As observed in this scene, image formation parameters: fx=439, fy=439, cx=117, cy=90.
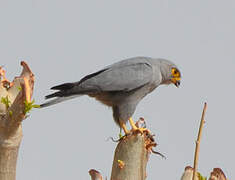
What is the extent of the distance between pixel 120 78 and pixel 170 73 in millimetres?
1306

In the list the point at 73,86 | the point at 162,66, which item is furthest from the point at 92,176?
the point at 162,66

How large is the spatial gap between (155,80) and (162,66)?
0.56 metres

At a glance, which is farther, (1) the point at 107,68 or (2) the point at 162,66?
(2) the point at 162,66

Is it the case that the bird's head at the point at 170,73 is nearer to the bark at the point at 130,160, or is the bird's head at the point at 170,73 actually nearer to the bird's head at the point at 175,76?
the bird's head at the point at 175,76

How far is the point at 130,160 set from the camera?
147 inches

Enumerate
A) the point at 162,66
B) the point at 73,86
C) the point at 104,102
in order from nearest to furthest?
the point at 73,86 < the point at 104,102 < the point at 162,66

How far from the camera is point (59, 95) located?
5965 millimetres

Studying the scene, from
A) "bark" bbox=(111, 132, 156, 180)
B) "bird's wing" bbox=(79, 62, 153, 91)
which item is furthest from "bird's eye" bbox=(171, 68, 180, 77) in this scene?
"bark" bbox=(111, 132, 156, 180)

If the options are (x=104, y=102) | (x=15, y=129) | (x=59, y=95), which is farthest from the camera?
(x=104, y=102)

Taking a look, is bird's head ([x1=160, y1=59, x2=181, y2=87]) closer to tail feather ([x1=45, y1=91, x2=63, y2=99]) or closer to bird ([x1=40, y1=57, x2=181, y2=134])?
bird ([x1=40, y1=57, x2=181, y2=134])

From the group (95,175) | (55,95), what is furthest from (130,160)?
(55,95)

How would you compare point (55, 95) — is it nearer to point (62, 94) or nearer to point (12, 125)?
point (62, 94)

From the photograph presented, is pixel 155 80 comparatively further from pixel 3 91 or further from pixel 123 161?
pixel 3 91

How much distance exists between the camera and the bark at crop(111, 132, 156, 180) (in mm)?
3525
